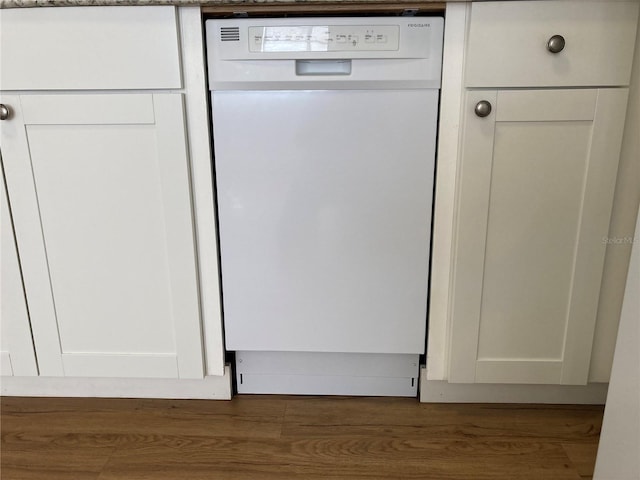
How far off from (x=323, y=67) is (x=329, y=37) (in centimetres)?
6

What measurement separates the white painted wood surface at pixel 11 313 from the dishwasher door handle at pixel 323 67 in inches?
28.3

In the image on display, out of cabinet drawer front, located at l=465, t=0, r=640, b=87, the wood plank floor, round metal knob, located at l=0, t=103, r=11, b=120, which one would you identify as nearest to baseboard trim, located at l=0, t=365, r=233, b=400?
the wood plank floor

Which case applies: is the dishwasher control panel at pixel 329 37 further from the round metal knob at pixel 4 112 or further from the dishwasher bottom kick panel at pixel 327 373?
the dishwasher bottom kick panel at pixel 327 373

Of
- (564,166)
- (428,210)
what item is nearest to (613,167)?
(564,166)

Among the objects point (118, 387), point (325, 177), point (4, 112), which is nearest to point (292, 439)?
point (118, 387)

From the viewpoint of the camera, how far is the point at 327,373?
4.26ft

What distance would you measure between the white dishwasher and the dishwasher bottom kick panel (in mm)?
59

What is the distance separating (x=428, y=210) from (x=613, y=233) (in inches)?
16.4

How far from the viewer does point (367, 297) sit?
1163mm

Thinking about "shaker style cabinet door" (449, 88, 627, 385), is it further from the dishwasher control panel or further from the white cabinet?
the dishwasher control panel

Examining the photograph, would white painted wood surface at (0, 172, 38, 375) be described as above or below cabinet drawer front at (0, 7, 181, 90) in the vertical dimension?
below

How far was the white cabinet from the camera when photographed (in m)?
0.99

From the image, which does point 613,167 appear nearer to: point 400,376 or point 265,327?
point 400,376

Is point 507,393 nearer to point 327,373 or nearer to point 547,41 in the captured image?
point 327,373
